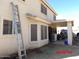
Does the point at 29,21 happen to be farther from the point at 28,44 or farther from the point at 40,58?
the point at 40,58

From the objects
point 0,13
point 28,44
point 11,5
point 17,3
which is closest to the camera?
point 0,13

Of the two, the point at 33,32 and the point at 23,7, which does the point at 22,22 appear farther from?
the point at 33,32

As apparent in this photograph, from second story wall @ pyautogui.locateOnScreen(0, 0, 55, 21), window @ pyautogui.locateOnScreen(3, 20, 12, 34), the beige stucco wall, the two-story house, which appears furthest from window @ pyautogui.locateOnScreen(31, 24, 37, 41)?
window @ pyautogui.locateOnScreen(3, 20, 12, 34)

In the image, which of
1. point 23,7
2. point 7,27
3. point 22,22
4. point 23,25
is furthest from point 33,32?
point 7,27

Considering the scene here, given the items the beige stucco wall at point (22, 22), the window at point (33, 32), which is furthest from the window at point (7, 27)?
the window at point (33, 32)

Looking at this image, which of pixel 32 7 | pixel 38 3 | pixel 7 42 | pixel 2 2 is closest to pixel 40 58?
pixel 7 42

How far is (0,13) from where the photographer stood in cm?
1126

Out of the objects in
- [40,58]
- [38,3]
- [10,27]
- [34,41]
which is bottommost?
[40,58]

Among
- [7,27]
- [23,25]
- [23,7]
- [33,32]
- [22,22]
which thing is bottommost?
[33,32]

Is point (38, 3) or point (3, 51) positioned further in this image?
point (38, 3)

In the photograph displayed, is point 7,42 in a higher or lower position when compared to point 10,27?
lower

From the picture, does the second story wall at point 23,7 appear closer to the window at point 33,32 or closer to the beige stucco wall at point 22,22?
the beige stucco wall at point 22,22

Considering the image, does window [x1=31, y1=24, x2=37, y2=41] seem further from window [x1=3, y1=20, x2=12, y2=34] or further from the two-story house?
window [x1=3, y1=20, x2=12, y2=34]

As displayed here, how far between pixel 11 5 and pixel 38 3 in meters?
6.98
